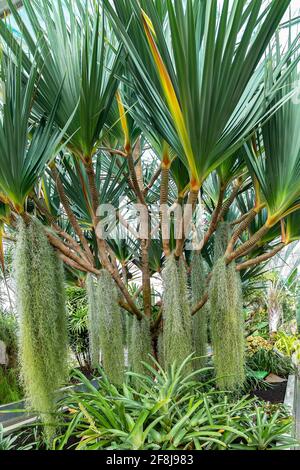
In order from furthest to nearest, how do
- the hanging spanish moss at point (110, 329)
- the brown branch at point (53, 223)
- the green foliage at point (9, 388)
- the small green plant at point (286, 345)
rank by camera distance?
the small green plant at point (286, 345)
the green foliage at point (9, 388)
the hanging spanish moss at point (110, 329)
the brown branch at point (53, 223)

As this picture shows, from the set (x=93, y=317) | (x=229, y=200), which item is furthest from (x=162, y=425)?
(x=229, y=200)

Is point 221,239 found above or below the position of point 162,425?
above

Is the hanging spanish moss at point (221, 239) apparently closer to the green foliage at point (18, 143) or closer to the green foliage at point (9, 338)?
the green foliage at point (18, 143)

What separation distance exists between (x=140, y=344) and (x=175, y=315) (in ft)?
1.12

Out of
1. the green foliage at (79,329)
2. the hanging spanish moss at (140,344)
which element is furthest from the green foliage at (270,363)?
the hanging spanish moss at (140,344)

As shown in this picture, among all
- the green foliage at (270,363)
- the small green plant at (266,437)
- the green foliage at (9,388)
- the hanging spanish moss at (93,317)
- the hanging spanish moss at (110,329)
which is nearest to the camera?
the small green plant at (266,437)

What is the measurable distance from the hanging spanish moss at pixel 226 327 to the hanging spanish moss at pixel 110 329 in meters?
0.34

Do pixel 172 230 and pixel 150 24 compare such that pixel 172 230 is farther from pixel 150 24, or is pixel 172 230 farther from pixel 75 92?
pixel 150 24

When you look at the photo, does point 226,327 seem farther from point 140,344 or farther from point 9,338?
point 9,338

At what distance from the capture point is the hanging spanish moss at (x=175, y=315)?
4.14 feet

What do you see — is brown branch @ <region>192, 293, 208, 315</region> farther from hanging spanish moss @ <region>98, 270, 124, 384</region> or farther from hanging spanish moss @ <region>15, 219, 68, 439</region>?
hanging spanish moss @ <region>15, 219, 68, 439</region>

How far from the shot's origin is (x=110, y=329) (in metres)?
1.36

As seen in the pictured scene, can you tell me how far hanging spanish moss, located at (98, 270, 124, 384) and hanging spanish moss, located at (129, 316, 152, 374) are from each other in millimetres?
142

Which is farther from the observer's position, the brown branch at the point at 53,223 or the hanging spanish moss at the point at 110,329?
the hanging spanish moss at the point at 110,329
